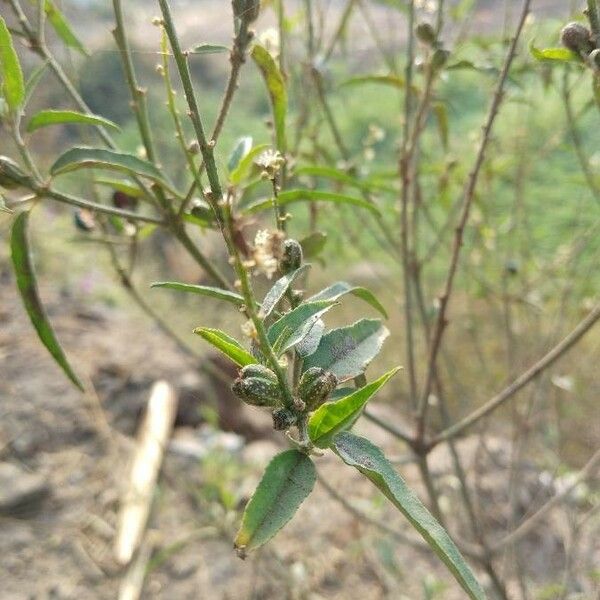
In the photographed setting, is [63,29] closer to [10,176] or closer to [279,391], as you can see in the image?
[10,176]

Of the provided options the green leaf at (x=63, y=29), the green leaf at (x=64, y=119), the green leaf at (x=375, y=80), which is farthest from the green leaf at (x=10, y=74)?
the green leaf at (x=375, y=80)

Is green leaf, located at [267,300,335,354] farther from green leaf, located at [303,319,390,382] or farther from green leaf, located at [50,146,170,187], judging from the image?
green leaf, located at [50,146,170,187]

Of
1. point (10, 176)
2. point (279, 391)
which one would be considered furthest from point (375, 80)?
point (279, 391)

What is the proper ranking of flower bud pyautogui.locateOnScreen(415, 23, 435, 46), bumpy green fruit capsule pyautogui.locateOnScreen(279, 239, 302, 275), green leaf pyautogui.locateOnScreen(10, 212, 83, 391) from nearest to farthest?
bumpy green fruit capsule pyautogui.locateOnScreen(279, 239, 302, 275), green leaf pyautogui.locateOnScreen(10, 212, 83, 391), flower bud pyautogui.locateOnScreen(415, 23, 435, 46)

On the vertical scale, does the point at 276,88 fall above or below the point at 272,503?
above

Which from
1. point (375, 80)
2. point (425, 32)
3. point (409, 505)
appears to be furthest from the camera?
point (375, 80)

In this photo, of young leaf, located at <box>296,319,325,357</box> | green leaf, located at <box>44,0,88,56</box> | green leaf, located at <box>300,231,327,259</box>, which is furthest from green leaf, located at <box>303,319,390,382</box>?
green leaf, located at <box>44,0,88,56</box>
